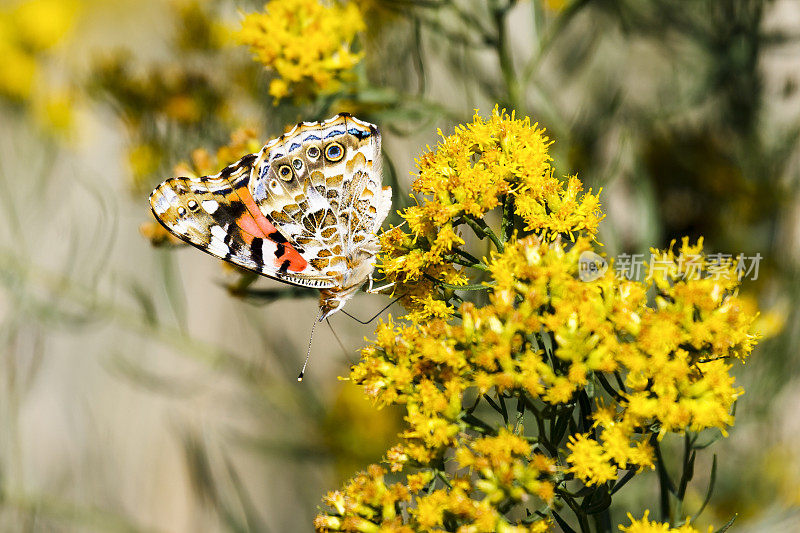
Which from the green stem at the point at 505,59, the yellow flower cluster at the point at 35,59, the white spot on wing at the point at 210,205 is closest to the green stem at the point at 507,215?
the green stem at the point at 505,59

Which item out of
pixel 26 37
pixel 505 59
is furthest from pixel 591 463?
pixel 26 37

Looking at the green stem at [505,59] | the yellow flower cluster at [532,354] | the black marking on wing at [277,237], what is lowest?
the yellow flower cluster at [532,354]

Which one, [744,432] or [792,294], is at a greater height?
[792,294]

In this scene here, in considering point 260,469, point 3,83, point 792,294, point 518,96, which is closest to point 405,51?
point 518,96

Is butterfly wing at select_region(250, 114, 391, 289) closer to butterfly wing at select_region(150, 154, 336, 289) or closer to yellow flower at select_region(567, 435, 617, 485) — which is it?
butterfly wing at select_region(150, 154, 336, 289)

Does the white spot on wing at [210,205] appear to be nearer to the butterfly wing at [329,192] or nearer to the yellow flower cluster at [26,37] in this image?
the butterfly wing at [329,192]

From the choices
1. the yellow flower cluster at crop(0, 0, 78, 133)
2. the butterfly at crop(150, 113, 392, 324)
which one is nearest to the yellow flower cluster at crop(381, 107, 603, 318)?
the butterfly at crop(150, 113, 392, 324)

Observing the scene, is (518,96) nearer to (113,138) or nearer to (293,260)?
(293,260)
